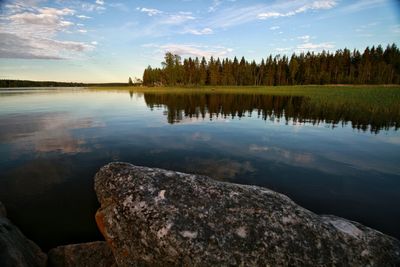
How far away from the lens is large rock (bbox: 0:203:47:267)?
3.43m

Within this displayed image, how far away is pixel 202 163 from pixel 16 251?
724 centimetres

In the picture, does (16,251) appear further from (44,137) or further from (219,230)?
(44,137)

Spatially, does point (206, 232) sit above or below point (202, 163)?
above

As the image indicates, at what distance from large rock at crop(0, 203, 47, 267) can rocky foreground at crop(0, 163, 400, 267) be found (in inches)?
0.5

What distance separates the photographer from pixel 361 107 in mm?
29312

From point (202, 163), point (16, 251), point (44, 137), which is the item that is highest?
point (16, 251)

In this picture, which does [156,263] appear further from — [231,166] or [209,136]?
[209,136]

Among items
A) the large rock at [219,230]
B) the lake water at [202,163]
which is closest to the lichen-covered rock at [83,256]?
the large rock at [219,230]

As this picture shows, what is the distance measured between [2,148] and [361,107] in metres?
35.2

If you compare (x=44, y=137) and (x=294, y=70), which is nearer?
(x=44, y=137)

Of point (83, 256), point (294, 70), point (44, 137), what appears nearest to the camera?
point (83, 256)

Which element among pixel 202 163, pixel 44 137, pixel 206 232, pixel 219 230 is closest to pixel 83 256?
pixel 206 232

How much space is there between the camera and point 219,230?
3676 millimetres

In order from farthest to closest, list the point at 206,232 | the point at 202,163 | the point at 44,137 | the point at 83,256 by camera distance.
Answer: the point at 44,137, the point at 202,163, the point at 83,256, the point at 206,232
